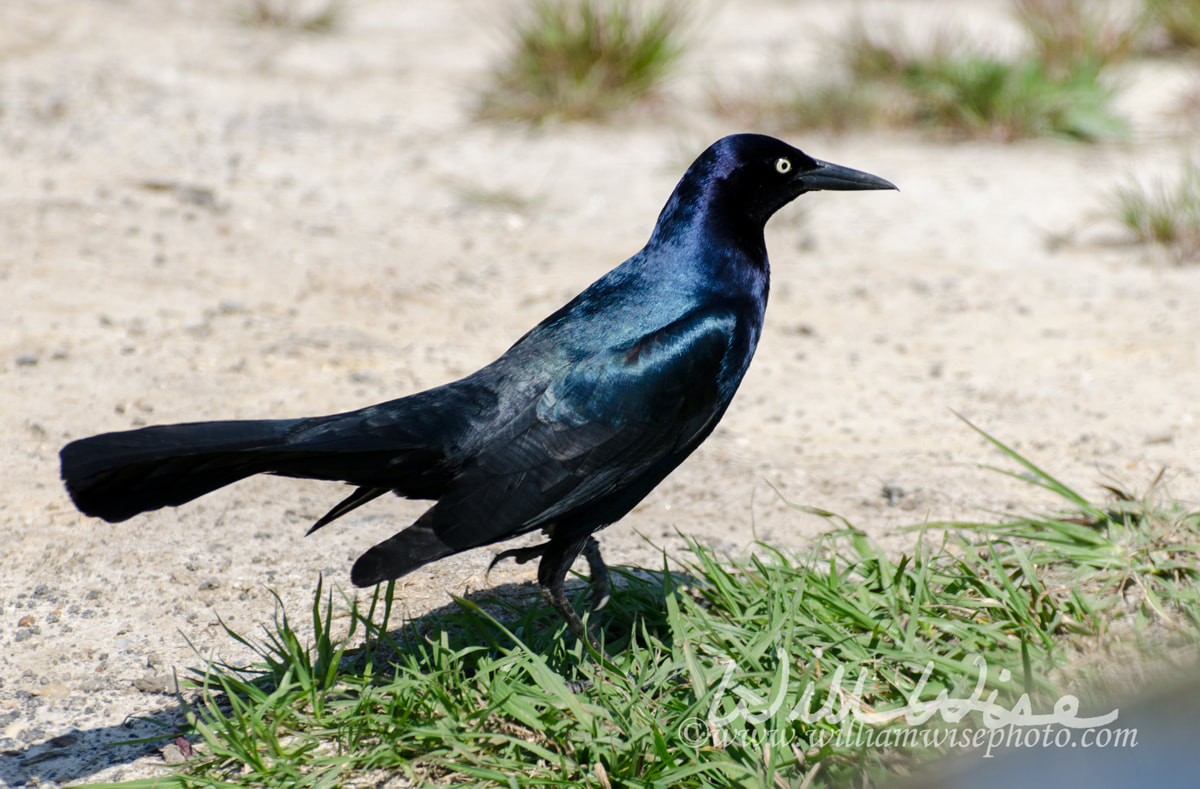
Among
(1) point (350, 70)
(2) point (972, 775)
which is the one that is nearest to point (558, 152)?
(1) point (350, 70)

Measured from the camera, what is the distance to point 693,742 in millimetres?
2568

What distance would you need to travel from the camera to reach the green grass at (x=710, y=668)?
98.5 inches

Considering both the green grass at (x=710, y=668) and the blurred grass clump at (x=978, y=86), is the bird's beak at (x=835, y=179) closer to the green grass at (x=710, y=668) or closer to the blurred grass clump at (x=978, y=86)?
the green grass at (x=710, y=668)

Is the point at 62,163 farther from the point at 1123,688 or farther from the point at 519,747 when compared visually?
the point at 1123,688

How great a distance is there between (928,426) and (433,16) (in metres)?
6.82

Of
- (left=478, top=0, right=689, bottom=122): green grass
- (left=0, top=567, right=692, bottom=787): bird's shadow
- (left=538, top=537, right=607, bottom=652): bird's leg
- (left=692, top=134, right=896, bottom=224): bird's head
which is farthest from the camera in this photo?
(left=478, top=0, right=689, bottom=122): green grass

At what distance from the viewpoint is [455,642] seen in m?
2.91

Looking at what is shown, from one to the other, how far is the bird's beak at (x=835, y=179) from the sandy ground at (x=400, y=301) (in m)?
0.94

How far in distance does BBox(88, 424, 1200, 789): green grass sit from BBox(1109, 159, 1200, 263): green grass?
9.66ft

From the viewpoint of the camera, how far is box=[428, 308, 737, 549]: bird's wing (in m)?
2.65

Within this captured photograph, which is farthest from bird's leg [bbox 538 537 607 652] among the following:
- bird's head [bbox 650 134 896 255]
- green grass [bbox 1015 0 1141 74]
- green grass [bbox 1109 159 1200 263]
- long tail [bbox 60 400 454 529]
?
green grass [bbox 1015 0 1141 74]

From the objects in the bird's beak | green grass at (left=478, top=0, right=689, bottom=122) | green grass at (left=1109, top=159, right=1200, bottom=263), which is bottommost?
green grass at (left=1109, top=159, right=1200, bottom=263)

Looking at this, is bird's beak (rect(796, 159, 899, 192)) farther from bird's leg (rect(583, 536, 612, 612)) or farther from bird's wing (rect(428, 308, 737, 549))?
bird's leg (rect(583, 536, 612, 612))

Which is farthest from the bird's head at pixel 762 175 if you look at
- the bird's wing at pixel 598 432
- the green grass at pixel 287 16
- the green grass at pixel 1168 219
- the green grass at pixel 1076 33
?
the green grass at pixel 287 16
